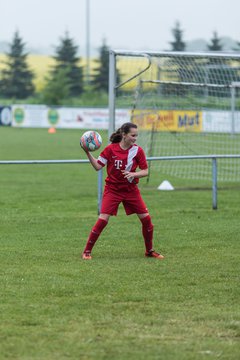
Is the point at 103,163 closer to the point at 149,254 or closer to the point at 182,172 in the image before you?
the point at 149,254

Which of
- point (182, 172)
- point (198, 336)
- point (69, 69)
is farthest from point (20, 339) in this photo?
point (69, 69)

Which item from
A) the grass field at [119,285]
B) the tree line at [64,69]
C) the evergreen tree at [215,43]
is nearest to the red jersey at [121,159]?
the grass field at [119,285]

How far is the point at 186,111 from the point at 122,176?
→ 19.3 meters

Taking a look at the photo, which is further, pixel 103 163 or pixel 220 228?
pixel 220 228

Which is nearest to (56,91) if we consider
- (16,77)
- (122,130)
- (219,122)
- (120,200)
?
(16,77)

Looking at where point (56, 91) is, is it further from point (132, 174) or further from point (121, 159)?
point (132, 174)

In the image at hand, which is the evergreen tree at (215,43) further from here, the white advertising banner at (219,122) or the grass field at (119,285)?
the grass field at (119,285)

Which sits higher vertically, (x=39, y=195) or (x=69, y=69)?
(x=69, y=69)

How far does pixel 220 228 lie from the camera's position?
43.0ft

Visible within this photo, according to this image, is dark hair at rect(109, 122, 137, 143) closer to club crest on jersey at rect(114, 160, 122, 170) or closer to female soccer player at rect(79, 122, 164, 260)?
female soccer player at rect(79, 122, 164, 260)

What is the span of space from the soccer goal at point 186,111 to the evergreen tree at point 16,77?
52.7 metres

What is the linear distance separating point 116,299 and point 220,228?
523cm

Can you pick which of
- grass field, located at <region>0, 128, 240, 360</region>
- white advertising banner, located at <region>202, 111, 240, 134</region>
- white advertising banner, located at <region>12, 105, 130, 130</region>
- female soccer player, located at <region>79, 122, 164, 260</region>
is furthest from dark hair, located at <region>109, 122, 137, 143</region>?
white advertising banner, located at <region>12, 105, 130, 130</region>

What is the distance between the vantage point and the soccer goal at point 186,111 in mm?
21250
